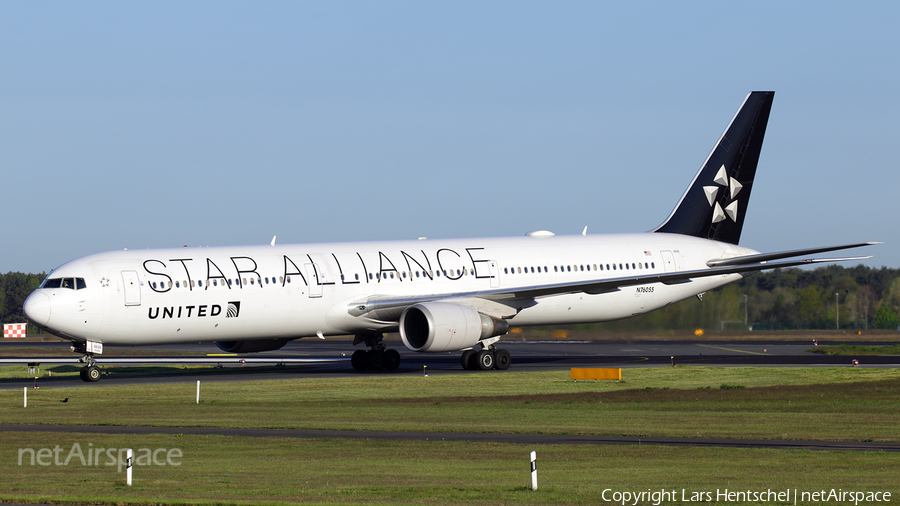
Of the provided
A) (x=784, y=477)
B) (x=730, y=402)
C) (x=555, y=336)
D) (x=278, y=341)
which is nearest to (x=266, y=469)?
(x=784, y=477)

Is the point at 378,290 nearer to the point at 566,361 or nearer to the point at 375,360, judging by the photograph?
the point at 375,360

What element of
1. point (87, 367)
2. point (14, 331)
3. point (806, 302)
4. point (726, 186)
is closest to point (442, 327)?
point (87, 367)

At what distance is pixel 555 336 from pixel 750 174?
14978mm

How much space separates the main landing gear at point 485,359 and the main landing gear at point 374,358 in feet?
9.62

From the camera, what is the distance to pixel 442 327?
3781cm

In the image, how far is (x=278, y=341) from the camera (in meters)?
41.8

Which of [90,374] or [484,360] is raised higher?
[484,360]

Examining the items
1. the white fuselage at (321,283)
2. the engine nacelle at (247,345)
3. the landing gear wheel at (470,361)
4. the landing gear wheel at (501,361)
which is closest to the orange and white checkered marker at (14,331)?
the engine nacelle at (247,345)

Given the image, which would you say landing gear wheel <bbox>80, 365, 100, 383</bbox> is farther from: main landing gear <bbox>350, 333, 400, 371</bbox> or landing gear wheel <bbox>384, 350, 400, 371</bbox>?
landing gear wheel <bbox>384, 350, 400, 371</bbox>

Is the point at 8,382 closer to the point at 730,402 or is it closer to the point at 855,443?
the point at 730,402

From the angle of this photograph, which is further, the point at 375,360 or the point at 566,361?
the point at 566,361

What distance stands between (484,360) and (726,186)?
53.3 feet

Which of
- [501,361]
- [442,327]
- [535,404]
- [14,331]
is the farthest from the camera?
[14,331]

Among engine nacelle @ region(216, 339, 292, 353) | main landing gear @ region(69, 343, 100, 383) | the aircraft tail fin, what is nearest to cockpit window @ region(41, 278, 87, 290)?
main landing gear @ region(69, 343, 100, 383)
